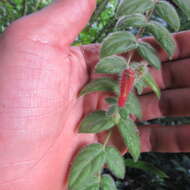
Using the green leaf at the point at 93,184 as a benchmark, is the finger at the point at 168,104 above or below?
above

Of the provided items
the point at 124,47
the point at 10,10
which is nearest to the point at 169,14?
the point at 124,47

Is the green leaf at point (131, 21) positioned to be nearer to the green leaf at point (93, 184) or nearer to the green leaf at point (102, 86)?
the green leaf at point (102, 86)

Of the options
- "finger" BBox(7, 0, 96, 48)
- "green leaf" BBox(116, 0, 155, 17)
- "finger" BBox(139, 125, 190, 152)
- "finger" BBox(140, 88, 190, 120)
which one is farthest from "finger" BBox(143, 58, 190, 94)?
"finger" BBox(7, 0, 96, 48)

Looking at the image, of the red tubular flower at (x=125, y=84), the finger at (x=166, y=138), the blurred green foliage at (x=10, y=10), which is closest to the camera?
the red tubular flower at (x=125, y=84)

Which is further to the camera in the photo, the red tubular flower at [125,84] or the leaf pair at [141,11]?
the leaf pair at [141,11]

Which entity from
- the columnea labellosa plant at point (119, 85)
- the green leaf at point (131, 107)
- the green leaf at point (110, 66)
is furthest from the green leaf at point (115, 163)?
the green leaf at point (110, 66)

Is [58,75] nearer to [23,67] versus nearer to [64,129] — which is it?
[23,67]
